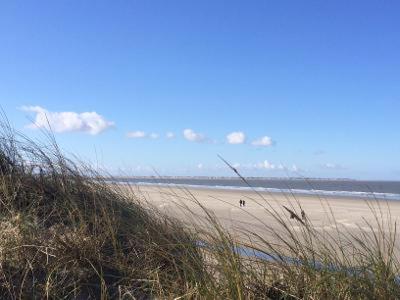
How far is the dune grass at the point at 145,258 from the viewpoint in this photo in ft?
9.70

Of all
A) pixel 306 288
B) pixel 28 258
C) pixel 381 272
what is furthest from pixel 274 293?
pixel 28 258

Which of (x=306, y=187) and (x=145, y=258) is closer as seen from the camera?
(x=145, y=258)

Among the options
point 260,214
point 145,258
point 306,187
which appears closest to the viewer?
point 145,258

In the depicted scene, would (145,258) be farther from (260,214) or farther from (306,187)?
(306,187)

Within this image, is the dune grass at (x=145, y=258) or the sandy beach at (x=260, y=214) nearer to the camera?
the dune grass at (x=145, y=258)

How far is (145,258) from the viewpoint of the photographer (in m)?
3.66

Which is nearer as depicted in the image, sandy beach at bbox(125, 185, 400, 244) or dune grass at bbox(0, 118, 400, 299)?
dune grass at bbox(0, 118, 400, 299)

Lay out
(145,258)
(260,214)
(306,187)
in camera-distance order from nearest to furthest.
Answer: (145,258)
(260,214)
(306,187)

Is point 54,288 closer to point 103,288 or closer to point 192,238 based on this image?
point 103,288

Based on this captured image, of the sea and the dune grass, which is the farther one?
the sea

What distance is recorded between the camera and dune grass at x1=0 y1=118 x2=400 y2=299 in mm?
2957

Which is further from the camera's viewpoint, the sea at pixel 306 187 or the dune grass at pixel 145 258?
the sea at pixel 306 187

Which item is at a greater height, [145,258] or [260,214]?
[145,258]

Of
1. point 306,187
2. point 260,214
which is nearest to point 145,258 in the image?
point 260,214
